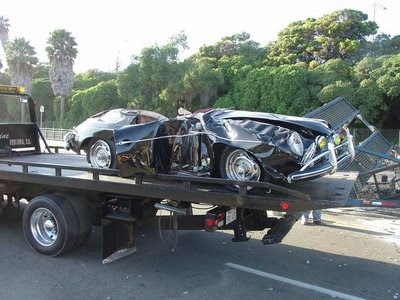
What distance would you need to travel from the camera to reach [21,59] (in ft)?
144

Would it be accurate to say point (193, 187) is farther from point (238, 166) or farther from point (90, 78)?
point (90, 78)

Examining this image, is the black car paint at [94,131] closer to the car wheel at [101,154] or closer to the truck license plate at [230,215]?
the car wheel at [101,154]

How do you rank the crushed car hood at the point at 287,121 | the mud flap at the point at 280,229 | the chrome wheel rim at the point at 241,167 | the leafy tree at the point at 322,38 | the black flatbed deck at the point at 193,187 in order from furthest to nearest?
the leafy tree at the point at 322,38 → the mud flap at the point at 280,229 → the crushed car hood at the point at 287,121 → the chrome wheel rim at the point at 241,167 → the black flatbed deck at the point at 193,187

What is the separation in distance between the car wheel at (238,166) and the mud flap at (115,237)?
1.49 m

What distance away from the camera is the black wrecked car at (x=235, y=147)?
4977mm

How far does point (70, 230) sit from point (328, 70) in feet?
84.2

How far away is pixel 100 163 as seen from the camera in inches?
257

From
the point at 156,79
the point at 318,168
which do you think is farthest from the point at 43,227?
the point at 156,79

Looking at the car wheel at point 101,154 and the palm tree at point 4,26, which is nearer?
the car wheel at point 101,154

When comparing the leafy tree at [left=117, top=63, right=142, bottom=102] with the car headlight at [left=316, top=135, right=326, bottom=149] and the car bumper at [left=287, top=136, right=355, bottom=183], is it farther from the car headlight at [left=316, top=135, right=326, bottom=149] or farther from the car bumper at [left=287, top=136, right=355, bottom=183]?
the car bumper at [left=287, top=136, right=355, bottom=183]

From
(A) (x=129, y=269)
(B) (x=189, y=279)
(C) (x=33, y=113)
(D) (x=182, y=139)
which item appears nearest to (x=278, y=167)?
(D) (x=182, y=139)

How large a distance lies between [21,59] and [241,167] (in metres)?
43.3

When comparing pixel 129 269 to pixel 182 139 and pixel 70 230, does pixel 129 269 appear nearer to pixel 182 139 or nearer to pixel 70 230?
pixel 70 230

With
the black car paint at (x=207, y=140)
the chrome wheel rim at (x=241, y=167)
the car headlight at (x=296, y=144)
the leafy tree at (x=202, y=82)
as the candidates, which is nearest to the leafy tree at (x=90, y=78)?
the leafy tree at (x=202, y=82)
